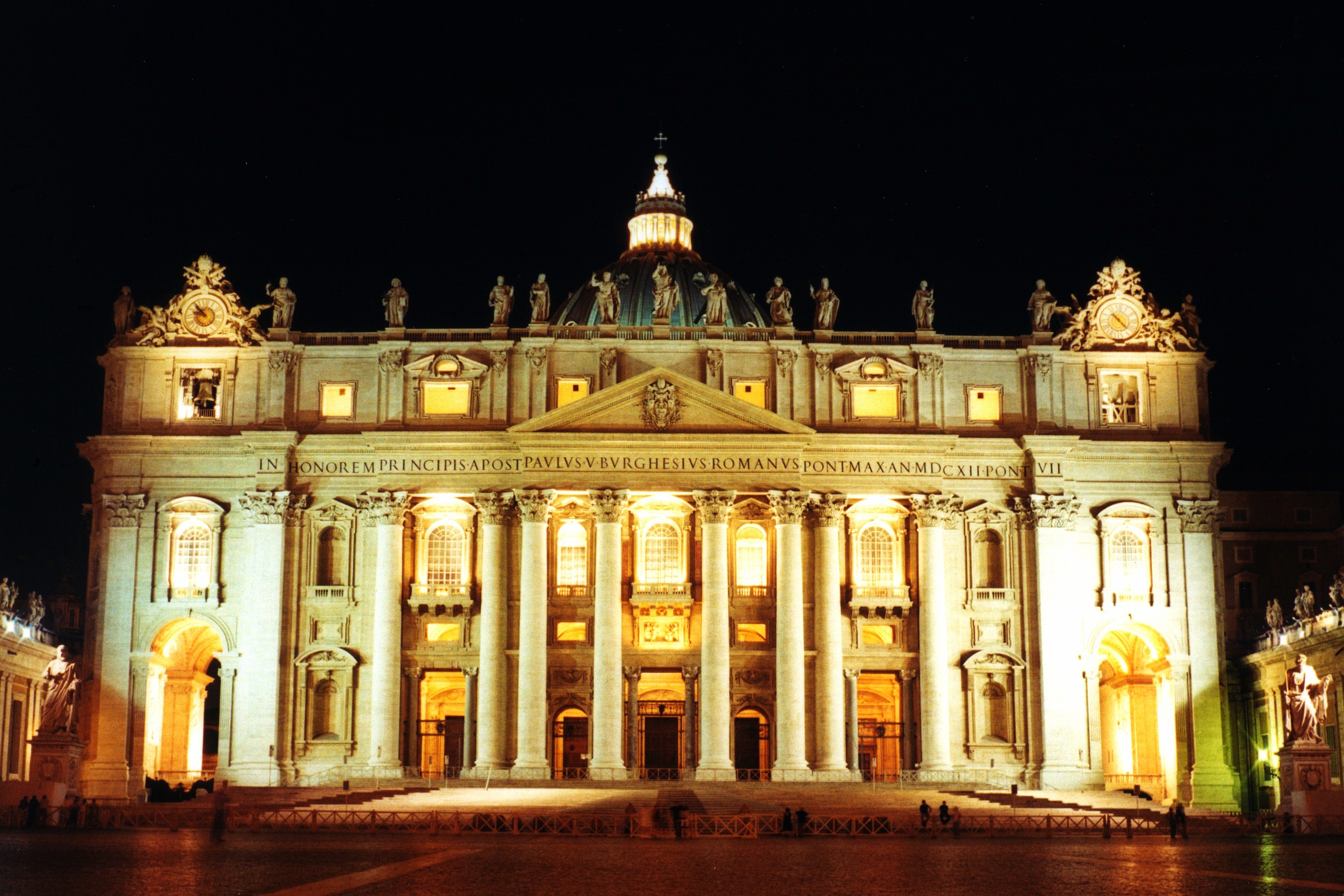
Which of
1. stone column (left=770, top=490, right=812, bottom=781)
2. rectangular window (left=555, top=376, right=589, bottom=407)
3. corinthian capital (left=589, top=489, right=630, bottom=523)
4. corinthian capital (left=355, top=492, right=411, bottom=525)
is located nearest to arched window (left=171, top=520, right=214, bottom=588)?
corinthian capital (left=355, top=492, right=411, bottom=525)

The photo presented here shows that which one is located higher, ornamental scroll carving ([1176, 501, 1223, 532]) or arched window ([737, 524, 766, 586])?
ornamental scroll carving ([1176, 501, 1223, 532])

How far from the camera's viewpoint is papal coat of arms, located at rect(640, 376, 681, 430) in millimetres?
72000

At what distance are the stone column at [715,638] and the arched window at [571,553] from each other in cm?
571

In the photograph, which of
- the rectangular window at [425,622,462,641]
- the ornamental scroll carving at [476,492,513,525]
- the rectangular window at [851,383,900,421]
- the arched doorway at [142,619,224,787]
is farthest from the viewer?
the arched doorway at [142,619,224,787]

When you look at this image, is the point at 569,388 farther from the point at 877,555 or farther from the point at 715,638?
the point at 877,555

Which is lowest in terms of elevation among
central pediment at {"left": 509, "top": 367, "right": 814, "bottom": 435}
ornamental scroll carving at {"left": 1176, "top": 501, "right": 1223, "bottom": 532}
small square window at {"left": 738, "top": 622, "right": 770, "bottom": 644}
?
small square window at {"left": 738, "top": 622, "right": 770, "bottom": 644}

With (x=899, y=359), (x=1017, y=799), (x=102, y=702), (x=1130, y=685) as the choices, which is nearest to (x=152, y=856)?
(x=1017, y=799)

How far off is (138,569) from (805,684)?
94.8 feet

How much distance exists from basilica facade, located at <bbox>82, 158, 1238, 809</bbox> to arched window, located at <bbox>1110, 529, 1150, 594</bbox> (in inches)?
4.8

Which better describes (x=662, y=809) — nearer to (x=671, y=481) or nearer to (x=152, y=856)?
(x=152, y=856)

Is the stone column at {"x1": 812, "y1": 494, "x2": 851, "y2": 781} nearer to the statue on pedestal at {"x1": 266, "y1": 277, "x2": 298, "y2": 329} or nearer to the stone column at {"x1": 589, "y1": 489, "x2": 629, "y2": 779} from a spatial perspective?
the stone column at {"x1": 589, "y1": 489, "x2": 629, "y2": 779}

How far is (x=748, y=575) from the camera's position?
74562 mm

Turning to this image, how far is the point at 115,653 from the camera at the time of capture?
7238 centimetres

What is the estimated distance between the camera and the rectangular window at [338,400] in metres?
74.8
